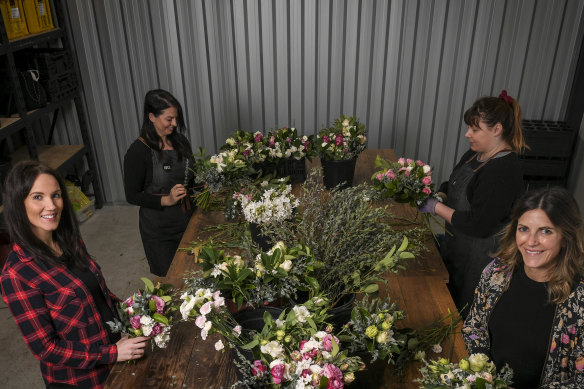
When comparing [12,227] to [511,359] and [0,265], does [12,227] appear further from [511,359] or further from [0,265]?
[0,265]

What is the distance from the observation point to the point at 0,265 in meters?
3.71

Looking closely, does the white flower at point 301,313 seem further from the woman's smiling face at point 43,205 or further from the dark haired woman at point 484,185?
the dark haired woman at point 484,185

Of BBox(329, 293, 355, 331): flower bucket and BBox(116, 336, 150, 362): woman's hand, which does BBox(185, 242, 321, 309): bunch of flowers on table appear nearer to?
BBox(329, 293, 355, 331): flower bucket

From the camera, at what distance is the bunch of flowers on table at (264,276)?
162 cm

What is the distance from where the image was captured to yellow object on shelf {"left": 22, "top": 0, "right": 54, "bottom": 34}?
156 inches

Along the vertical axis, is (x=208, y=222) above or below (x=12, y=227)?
below

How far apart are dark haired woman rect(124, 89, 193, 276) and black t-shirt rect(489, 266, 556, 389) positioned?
1781mm

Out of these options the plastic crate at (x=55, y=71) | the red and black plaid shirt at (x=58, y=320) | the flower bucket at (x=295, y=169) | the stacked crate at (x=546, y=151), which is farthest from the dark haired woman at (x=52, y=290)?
the stacked crate at (x=546, y=151)

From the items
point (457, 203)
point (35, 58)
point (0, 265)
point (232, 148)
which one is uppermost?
point (35, 58)

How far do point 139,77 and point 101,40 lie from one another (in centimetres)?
46

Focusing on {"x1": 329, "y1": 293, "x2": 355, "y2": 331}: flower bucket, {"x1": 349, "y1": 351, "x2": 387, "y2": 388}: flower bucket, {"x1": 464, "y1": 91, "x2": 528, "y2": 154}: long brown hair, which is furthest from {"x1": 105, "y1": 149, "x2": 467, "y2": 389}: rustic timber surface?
{"x1": 464, "y1": 91, "x2": 528, "y2": 154}: long brown hair

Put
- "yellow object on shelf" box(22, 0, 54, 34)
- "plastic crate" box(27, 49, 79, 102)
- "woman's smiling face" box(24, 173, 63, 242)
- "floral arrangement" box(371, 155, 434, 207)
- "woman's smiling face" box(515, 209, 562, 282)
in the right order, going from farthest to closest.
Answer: "plastic crate" box(27, 49, 79, 102), "yellow object on shelf" box(22, 0, 54, 34), "floral arrangement" box(371, 155, 434, 207), "woman's smiling face" box(24, 173, 63, 242), "woman's smiling face" box(515, 209, 562, 282)

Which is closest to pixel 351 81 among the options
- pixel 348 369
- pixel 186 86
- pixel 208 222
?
pixel 186 86

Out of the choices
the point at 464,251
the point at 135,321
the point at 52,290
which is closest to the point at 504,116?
the point at 464,251
